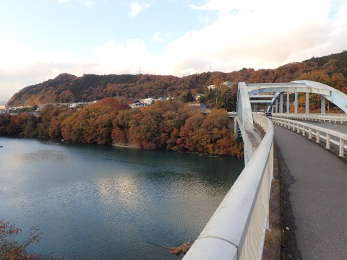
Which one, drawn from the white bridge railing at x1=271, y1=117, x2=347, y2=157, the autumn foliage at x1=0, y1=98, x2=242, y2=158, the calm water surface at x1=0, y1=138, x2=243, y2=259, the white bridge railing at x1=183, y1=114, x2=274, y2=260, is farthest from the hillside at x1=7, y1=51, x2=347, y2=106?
the white bridge railing at x1=183, y1=114, x2=274, y2=260

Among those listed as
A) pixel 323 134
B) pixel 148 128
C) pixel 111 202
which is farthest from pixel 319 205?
pixel 148 128

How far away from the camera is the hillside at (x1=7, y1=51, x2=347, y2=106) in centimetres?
7338

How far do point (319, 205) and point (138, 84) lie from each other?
122062 millimetres

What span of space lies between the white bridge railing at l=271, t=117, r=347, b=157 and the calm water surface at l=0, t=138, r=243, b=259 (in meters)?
6.20

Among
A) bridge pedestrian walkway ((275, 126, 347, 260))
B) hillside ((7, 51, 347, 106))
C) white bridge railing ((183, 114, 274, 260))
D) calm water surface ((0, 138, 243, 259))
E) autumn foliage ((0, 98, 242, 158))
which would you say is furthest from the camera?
hillside ((7, 51, 347, 106))

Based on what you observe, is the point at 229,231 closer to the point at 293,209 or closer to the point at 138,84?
the point at 293,209

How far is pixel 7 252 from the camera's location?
10.5 metres

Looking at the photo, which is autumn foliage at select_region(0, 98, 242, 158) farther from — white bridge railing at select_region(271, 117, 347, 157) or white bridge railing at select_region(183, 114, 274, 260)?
white bridge railing at select_region(183, 114, 274, 260)

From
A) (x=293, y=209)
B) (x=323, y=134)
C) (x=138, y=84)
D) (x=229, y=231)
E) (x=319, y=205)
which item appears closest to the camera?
(x=229, y=231)

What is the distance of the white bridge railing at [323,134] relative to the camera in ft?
23.3

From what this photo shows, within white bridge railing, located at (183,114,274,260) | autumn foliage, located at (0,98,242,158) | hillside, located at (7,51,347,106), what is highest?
hillside, located at (7,51,347,106)

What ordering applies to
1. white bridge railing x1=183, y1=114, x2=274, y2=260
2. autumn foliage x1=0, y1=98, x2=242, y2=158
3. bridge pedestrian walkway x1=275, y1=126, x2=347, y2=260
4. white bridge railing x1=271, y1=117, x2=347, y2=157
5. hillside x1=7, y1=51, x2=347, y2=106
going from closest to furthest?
white bridge railing x1=183, y1=114, x2=274, y2=260 → bridge pedestrian walkway x1=275, y1=126, x2=347, y2=260 → white bridge railing x1=271, y1=117, x2=347, y2=157 → autumn foliage x1=0, y1=98, x2=242, y2=158 → hillside x1=7, y1=51, x2=347, y2=106

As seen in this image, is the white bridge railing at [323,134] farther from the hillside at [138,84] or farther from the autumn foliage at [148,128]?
the hillside at [138,84]

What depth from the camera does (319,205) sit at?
11.4 ft
